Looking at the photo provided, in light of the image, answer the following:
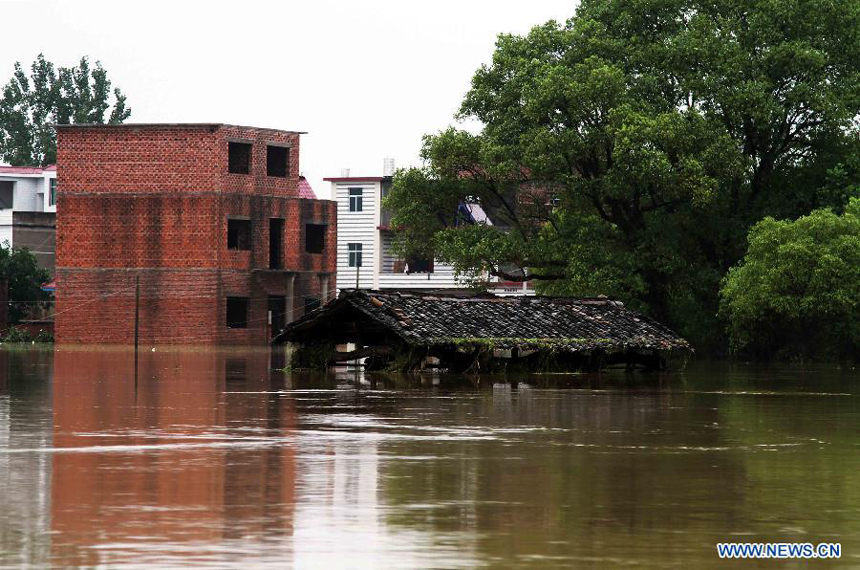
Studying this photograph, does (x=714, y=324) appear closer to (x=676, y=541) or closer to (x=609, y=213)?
(x=609, y=213)

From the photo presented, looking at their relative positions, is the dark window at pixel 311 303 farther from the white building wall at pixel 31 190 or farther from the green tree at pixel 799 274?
the white building wall at pixel 31 190

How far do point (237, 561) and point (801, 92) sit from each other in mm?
52826

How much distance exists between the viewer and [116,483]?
47.0 feet

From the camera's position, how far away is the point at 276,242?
92.9 metres

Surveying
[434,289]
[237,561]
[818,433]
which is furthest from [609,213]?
[237,561]

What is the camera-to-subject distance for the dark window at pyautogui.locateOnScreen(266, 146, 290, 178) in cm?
9175

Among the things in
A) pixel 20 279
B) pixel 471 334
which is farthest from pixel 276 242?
pixel 471 334

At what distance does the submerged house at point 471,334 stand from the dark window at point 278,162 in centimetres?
4549

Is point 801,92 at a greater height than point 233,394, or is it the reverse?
point 801,92

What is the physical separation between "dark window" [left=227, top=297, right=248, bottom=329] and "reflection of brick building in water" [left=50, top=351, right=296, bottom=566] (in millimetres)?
57499

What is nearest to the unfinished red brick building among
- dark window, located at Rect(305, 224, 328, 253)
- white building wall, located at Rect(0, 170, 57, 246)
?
dark window, located at Rect(305, 224, 328, 253)

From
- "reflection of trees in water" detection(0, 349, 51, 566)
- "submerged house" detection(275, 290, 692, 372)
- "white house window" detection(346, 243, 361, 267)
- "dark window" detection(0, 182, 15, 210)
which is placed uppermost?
"dark window" detection(0, 182, 15, 210)

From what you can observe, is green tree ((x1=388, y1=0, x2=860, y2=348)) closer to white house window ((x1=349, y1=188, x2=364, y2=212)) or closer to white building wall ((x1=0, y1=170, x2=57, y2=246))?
white house window ((x1=349, y1=188, x2=364, y2=212))

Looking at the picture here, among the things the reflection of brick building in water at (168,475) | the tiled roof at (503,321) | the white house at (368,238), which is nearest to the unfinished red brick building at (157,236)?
the white house at (368,238)
